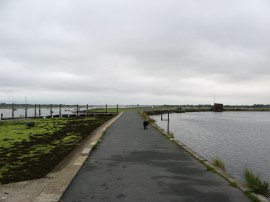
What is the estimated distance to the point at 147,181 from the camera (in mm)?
9625

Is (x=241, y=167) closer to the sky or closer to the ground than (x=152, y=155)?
closer to the ground

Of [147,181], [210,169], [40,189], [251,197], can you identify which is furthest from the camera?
[210,169]

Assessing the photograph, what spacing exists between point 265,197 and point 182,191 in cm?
222

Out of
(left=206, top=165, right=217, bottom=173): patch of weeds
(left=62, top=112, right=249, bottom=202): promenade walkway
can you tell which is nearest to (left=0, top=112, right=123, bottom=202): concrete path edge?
(left=62, top=112, right=249, bottom=202): promenade walkway

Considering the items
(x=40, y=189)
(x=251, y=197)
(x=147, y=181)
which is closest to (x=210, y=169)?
(x=147, y=181)

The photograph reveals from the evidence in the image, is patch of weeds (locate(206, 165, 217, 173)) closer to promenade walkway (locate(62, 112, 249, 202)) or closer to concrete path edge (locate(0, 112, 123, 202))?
promenade walkway (locate(62, 112, 249, 202))

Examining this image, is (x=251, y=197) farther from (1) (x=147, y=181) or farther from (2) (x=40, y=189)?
(2) (x=40, y=189)

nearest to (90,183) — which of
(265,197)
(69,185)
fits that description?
(69,185)

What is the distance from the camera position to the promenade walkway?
8047 mm

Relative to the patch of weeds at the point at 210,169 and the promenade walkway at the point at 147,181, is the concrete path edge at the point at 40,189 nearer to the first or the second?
the promenade walkway at the point at 147,181

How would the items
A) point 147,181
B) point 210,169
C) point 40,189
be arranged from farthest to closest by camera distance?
point 210,169 → point 147,181 → point 40,189

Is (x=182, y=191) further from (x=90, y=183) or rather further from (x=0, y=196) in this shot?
(x=0, y=196)

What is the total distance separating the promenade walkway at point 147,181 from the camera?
805 centimetres

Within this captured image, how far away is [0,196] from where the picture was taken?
7.99 m
